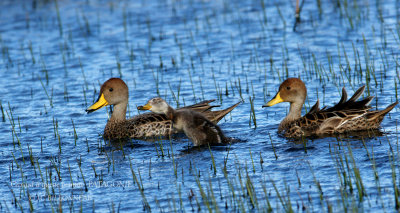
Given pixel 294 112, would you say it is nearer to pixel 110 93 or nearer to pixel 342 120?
pixel 342 120

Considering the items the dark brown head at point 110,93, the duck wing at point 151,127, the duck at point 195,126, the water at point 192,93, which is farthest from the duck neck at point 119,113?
the duck at point 195,126

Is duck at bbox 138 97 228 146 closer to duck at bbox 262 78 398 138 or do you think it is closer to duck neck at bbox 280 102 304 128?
duck at bbox 262 78 398 138

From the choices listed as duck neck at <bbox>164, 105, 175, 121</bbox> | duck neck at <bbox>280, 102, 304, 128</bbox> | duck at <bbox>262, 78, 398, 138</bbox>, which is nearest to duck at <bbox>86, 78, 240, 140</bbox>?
duck neck at <bbox>164, 105, 175, 121</bbox>

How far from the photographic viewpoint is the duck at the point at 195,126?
9.71 metres

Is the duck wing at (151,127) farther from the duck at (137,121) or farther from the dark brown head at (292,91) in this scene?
the dark brown head at (292,91)

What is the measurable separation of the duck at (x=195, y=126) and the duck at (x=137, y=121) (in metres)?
0.82

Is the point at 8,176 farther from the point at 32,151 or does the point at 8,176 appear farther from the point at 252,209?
the point at 252,209

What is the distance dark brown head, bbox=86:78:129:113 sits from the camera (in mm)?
11297

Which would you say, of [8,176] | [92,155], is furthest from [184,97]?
[8,176]

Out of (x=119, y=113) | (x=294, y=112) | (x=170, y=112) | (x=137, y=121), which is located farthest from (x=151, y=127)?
(x=294, y=112)

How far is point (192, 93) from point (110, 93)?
82.4 inches

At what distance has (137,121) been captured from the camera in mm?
10977

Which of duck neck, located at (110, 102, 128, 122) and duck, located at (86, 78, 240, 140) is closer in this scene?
duck, located at (86, 78, 240, 140)

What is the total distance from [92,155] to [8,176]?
132 cm
